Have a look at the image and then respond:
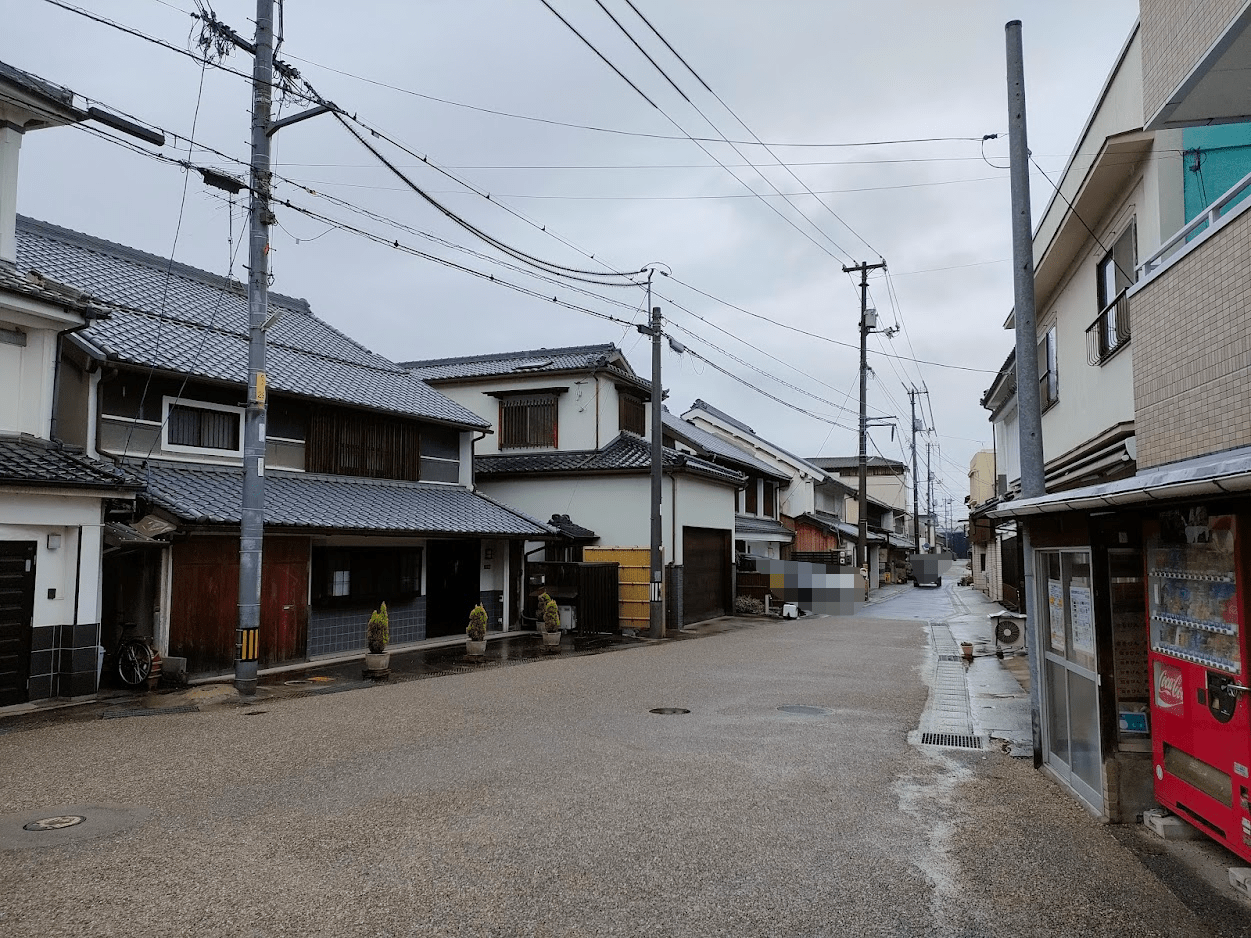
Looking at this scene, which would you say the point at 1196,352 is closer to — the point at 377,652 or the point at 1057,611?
the point at 1057,611

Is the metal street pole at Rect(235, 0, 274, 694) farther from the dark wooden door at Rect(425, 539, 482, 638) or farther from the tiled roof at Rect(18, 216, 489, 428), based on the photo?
the dark wooden door at Rect(425, 539, 482, 638)

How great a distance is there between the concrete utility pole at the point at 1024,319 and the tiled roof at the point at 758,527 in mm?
22827

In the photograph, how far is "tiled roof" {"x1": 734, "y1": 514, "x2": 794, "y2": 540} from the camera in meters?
33.4

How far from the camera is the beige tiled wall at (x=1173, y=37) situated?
22.7ft

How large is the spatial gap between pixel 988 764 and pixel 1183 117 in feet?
21.6

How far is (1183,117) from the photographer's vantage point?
7926 millimetres

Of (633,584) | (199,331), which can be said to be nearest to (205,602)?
(199,331)

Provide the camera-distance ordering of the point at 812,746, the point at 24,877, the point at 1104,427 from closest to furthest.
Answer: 1. the point at 24,877
2. the point at 812,746
3. the point at 1104,427

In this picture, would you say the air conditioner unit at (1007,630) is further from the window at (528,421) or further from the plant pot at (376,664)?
the window at (528,421)

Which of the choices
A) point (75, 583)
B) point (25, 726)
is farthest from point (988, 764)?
point (75, 583)

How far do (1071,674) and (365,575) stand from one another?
14782 millimetres

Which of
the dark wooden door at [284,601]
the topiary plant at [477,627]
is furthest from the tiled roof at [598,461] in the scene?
the dark wooden door at [284,601]

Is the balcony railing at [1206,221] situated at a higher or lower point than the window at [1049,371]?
lower

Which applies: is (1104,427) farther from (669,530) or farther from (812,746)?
(669,530)
